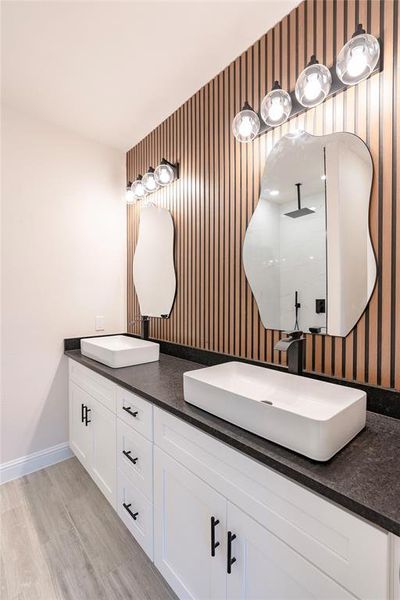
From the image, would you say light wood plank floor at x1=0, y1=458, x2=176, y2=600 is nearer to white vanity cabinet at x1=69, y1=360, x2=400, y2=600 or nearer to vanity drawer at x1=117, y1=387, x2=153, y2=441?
→ white vanity cabinet at x1=69, y1=360, x2=400, y2=600

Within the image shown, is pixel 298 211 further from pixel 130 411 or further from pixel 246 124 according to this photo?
pixel 130 411

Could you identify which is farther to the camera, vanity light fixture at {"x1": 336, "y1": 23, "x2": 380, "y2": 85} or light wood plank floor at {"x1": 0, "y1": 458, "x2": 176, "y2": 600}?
light wood plank floor at {"x1": 0, "y1": 458, "x2": 176, "y2": 600}

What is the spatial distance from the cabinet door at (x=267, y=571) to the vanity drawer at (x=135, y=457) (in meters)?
0.50

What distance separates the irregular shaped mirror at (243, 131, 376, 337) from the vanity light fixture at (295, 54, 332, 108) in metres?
0.13

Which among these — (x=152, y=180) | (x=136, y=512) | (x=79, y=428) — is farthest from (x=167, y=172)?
(x=136, y=512)

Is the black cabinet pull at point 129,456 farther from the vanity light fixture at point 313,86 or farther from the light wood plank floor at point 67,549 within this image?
the vanity light fixture at point 313,86

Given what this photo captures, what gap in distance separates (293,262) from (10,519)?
2.15 meters

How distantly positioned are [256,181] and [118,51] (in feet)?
3.35

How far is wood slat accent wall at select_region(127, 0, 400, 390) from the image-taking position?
1069mm

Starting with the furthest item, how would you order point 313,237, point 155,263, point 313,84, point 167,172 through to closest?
point 155,263 → point 167,172 → point 313,237 → point 313,84

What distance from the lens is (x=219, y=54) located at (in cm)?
157

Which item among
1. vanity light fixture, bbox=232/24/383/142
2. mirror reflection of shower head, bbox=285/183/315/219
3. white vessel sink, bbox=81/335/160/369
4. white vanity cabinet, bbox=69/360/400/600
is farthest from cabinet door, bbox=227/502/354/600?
vanity light fixture, bbox=232/24/383/142

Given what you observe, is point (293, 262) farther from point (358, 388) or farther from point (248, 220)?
point (358, 388)

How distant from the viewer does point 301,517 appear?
2.43 feet
